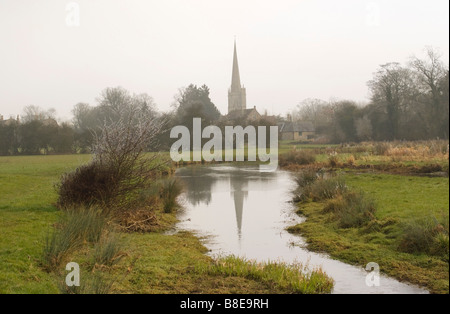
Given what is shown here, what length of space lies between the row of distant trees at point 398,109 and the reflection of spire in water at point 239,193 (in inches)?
238

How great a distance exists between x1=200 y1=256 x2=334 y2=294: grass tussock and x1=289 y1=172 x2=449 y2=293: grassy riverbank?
5.00ft

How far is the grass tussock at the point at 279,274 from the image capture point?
25.2 ft

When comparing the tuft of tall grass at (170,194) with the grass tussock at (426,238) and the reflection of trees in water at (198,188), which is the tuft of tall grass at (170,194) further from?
the grass tussock at (426,238)

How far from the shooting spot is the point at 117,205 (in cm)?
1316

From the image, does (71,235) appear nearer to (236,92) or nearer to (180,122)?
(180,122)

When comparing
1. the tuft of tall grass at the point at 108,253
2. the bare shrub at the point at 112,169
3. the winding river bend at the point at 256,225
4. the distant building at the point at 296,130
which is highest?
the distant building at the point at 296,130

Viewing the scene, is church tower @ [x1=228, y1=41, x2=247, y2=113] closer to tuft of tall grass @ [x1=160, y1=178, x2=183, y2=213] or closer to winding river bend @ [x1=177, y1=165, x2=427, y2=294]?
winding river bend @ [x1=177, y1=165, x2=427, y2=294]

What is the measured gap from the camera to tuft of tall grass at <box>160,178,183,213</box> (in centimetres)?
1685

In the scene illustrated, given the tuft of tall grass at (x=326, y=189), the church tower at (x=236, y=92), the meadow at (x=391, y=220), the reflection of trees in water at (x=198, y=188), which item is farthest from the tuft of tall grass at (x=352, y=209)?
the church tower at (x=236, y=92)

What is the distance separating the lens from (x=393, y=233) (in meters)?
10.8

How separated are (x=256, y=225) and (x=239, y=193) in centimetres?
804
